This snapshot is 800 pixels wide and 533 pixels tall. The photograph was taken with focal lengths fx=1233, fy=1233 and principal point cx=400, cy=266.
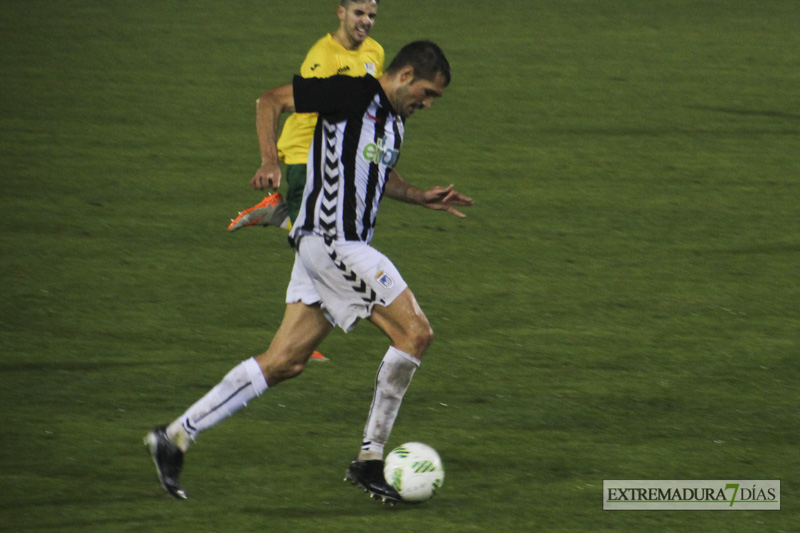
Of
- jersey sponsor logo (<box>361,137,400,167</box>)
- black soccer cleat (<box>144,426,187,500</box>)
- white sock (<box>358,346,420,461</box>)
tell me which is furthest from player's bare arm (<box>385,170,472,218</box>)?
black soccer cleat (<box>144,426,187,500</box>)

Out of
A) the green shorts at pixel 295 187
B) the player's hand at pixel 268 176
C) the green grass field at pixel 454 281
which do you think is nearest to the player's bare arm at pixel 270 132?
the player's hand at pixel 268 176

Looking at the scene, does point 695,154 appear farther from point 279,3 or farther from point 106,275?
point 279,3

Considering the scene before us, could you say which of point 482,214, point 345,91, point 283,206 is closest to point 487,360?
point 283,206

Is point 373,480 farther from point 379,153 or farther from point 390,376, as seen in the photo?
point 379,153

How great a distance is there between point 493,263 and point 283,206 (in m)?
2.26

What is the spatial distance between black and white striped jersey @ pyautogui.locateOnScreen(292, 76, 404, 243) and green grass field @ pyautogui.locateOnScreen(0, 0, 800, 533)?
1142mm

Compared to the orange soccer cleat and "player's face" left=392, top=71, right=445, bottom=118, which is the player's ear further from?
the orange soccer cleat

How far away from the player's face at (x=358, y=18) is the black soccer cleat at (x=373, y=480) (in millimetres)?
2822

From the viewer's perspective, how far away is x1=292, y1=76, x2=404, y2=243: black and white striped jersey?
16.1 ft

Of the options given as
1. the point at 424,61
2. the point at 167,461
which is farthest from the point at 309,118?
the point at 167,461

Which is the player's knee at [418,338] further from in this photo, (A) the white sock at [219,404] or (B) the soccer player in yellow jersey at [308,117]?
(B) the soccer player in yellow jersey at [308,117]

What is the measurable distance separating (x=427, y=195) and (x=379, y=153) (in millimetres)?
290

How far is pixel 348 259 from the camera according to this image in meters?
4.95

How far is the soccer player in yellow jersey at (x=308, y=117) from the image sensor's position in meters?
6.84
